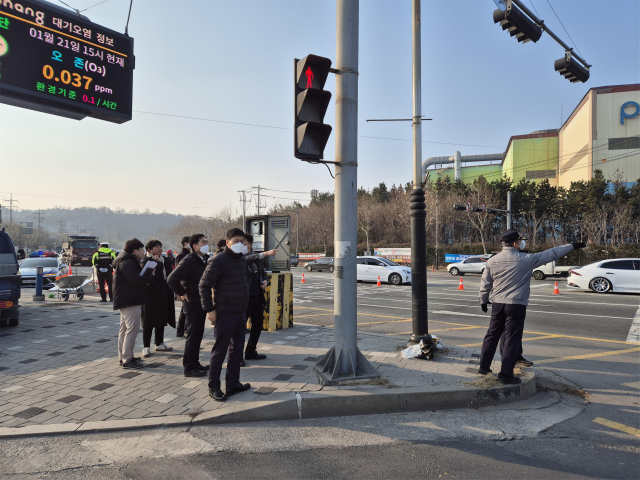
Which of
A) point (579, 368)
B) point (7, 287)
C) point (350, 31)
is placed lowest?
point (579, 368)

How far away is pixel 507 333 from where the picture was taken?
198 inches

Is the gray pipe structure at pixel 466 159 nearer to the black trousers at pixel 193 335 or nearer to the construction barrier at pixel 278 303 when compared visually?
the construction barrier at pixel 278 303

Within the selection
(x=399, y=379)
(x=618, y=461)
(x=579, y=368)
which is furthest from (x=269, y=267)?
(x=618, y=461)

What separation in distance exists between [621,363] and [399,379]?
3952 millimetres

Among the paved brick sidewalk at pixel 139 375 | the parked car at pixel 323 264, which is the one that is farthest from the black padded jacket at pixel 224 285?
the parked car at pixel 323 264

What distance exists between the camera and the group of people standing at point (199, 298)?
4.61m

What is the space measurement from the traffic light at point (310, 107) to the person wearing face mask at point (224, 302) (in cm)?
131

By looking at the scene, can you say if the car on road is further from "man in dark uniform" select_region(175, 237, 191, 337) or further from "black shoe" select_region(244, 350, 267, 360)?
"black shoe" select_region(244, 350, 267, 360)

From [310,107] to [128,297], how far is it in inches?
148

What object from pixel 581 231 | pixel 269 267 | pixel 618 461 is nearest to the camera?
pixel 618 461

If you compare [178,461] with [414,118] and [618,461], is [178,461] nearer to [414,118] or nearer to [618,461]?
[618,461]

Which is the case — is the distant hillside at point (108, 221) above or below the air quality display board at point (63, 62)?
above

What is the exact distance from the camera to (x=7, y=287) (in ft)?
28.7

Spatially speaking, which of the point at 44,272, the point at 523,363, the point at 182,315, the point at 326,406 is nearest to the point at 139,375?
the point at 182,315
